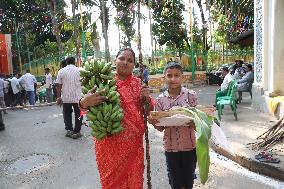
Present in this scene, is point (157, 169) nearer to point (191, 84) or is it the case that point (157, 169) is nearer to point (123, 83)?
point (123, 83)

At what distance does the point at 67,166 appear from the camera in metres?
6.05

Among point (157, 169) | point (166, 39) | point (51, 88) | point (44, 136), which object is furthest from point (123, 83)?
point (166, 39)

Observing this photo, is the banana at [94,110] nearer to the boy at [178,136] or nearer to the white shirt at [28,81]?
the boy at [178,136]

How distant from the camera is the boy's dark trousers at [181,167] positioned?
340 cm

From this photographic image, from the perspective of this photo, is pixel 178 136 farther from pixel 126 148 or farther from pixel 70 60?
pixel 70 60

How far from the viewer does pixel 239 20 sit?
77.4ft

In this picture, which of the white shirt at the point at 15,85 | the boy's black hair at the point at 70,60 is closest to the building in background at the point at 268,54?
the boy's black hair at the point at 70,60

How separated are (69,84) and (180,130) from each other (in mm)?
5112

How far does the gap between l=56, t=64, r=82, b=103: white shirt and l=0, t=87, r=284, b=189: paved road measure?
1.00 metres

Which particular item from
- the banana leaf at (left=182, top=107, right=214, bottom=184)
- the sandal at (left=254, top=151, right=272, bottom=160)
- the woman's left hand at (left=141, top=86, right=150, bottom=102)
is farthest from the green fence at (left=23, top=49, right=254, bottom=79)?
the banana leaf at (left=182, top=107, right=214, bottom=184)

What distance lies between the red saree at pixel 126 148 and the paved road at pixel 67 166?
65.7 inches

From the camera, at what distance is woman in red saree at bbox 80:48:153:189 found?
315cm

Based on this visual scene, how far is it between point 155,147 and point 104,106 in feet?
13.5

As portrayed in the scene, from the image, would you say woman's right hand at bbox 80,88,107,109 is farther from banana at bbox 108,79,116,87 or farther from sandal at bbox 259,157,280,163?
sandal at bbox 259,157,280,163
